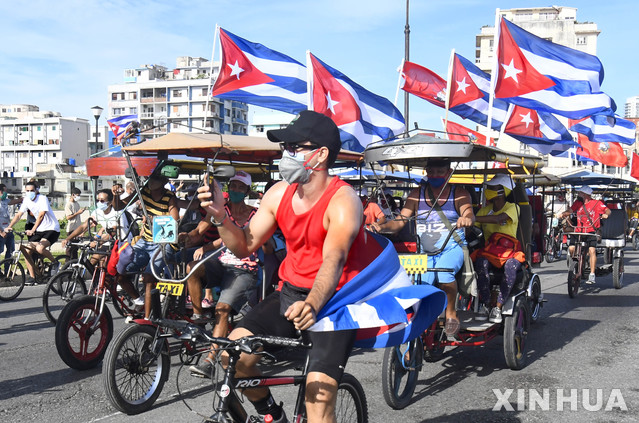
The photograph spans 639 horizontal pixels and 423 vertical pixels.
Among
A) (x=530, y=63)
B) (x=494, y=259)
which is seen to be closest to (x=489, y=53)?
(x=530, y=63)

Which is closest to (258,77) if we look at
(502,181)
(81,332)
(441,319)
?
(502,181)

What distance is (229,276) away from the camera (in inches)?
→ 255

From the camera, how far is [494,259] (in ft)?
25.0

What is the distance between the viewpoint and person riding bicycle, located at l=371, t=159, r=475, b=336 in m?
6.51

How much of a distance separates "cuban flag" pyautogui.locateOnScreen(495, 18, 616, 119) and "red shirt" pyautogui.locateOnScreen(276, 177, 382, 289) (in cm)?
981

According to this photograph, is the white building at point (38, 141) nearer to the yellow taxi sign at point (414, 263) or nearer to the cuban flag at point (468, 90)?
the cuban flag at point (468, 90)

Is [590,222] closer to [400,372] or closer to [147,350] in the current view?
[400,372]

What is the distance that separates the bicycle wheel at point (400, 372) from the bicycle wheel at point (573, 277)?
7000 millimetres

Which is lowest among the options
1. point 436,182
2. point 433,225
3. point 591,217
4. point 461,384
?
point 461,384

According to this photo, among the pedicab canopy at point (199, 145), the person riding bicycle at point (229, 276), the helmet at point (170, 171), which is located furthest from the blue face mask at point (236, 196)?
the helmet at point (170, 171)

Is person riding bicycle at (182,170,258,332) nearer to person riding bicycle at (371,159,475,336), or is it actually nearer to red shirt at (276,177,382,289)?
person riding bicycle at (371,159,475,336)

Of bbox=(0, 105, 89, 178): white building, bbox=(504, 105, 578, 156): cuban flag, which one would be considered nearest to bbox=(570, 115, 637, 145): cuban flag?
bbox=(504, 105, 578, 156): cuban flag

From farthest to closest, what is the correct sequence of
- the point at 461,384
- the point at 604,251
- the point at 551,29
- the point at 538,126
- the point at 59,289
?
the point at 551,29 < the point at 538,126 < the point at 604,251 < the point at 59,289 < the point at 461,384

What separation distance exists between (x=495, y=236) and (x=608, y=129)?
12420 millimetres
